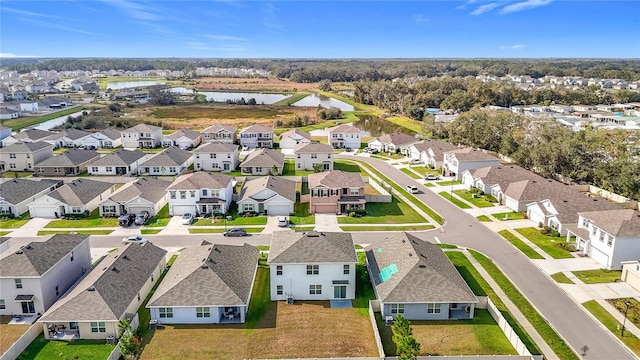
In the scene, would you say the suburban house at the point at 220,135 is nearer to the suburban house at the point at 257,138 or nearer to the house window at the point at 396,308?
the suburban house at the point at 257,138

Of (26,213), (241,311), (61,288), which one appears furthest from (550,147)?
(26,213)

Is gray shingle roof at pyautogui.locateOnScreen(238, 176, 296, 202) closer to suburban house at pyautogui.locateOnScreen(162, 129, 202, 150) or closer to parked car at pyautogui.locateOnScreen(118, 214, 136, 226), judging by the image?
parked car at pyautogui.locateOnScreen(118, 214, 136, 226)

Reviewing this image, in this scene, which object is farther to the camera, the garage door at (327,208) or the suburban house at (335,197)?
the garage door at (327,208)

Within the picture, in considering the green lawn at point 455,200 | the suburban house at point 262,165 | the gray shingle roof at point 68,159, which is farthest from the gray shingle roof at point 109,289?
the gray shingle roof at point 68,159

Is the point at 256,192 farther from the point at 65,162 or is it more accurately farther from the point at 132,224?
the point at 65,162

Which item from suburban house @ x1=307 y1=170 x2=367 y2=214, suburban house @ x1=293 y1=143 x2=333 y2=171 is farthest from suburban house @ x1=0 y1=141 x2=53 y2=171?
suburban house @ x1=307 y1=170 x2=367 y2=214
